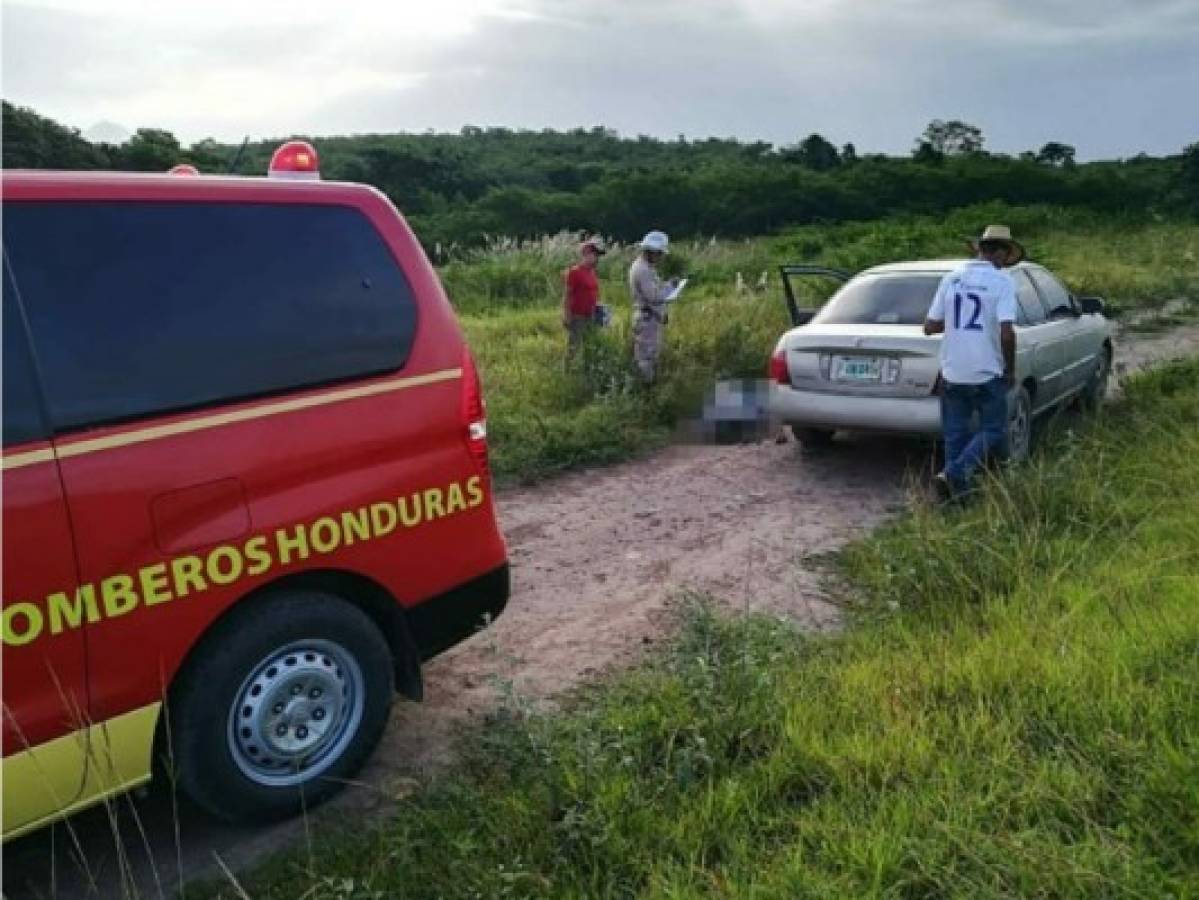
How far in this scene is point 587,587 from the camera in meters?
5.18

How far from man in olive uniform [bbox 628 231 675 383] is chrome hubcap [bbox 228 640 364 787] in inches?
241

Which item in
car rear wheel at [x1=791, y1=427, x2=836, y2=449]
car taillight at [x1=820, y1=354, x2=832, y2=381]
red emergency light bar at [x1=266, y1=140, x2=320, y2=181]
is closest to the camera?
red emergency light bar at [x1=266, y1=140, x2=320, y2=181]

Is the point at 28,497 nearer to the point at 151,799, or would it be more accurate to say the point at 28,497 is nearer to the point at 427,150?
the point at 151,799

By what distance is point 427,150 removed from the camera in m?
49.2

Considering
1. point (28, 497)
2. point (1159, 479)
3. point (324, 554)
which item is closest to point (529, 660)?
point (324, 554)

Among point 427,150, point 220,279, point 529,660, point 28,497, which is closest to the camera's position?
point 28,497

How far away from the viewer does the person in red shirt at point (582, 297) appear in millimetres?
A: 9703

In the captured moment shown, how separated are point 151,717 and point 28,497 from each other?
71 cm

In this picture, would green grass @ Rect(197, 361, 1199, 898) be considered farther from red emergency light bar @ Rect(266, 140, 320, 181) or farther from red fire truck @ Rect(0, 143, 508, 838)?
red emergency light bar @ Rect(266, 140, 320, 181)

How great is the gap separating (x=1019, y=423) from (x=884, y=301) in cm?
120

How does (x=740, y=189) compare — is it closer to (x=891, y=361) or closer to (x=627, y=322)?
(x=627, y=322)

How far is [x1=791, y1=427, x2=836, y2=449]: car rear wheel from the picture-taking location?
753 cm

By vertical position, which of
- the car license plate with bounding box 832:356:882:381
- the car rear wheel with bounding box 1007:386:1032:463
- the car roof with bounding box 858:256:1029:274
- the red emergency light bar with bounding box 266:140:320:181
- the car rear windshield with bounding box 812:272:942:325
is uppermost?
the red emergency light bar with bounding box 266:140:320:181

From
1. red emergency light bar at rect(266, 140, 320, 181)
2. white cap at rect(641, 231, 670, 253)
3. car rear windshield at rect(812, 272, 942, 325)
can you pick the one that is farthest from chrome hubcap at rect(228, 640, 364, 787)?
white cap at rect(641, 231, 670, 253)
